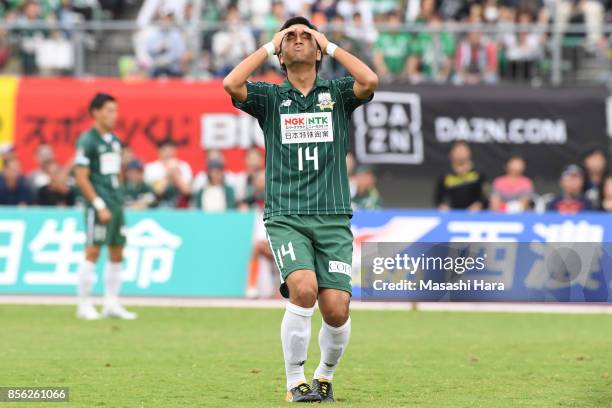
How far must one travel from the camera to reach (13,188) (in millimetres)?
21328

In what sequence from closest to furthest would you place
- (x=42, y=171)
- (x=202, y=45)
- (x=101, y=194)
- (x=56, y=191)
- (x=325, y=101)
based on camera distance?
(x=325, y=101) → (x=101, y=194) → (x=56, y=191) → (x=42, y=171) → (x=202, y=45)

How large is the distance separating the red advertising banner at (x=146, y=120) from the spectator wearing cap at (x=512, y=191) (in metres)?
4.64

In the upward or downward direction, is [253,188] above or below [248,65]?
below

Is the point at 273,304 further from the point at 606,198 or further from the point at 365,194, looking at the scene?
the point at 606,198

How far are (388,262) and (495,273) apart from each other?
0.69 m

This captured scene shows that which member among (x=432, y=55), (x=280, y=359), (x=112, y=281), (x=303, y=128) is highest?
(x=432, y=55)

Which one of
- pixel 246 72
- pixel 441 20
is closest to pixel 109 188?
Result: pixel 246 72

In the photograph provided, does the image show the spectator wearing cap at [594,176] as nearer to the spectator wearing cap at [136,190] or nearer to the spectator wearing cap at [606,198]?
the spectator wearing cap at [606,198]

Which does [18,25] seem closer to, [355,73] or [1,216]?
[1,216]

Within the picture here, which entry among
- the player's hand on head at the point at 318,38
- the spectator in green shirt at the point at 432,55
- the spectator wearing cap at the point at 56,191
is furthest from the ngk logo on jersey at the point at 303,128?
the spectator in green shirt at the point at 432,55

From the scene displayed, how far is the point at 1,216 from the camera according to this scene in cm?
1950

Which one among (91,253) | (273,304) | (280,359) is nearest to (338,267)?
(280,359)

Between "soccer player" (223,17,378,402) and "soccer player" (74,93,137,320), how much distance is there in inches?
268

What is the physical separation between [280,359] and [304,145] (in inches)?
136
